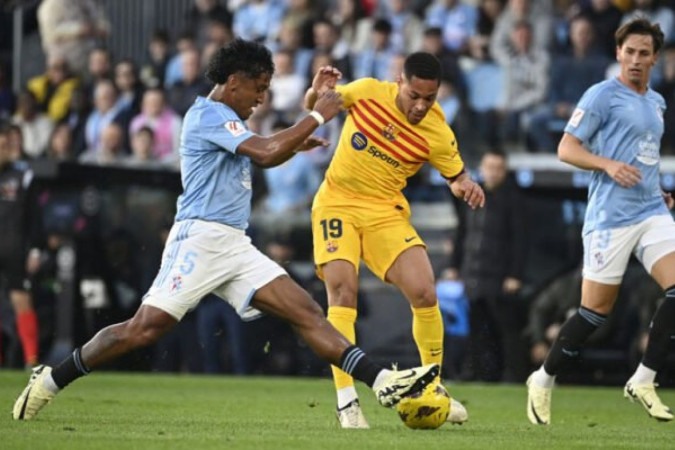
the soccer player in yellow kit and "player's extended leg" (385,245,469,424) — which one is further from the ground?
the soccer player in yellow kit

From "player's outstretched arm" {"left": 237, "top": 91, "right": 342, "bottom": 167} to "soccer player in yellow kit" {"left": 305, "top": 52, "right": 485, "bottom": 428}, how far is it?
1.01 m

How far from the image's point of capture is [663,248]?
38.7ft

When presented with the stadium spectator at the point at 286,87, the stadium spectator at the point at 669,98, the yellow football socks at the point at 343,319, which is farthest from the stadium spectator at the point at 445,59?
the yellow football socks at the point at 343,319

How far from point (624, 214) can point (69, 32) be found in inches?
539

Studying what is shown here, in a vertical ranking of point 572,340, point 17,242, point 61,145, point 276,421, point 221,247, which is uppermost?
point 221,247

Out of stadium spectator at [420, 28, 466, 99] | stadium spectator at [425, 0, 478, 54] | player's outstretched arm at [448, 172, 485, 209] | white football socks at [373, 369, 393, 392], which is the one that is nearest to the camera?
white football socks at [373, 369, 393, 392]

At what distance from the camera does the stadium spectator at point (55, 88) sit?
2316cm

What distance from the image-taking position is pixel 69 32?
24.0 metres

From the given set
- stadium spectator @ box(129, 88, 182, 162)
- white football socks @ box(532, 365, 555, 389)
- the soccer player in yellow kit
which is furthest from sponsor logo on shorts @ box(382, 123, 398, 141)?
stadium spectator @ box(129, 88, 182, 162)

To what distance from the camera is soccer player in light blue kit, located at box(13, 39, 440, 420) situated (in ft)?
34.6

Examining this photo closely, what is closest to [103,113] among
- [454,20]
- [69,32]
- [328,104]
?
[69,32]

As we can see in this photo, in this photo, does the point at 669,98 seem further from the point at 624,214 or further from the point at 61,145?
the point at 61,145

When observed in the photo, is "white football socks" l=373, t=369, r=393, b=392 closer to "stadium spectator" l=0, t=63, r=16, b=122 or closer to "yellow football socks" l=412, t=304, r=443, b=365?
"yellow football socks" l=412, t=304, r=443, b=365

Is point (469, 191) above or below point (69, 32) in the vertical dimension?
below
